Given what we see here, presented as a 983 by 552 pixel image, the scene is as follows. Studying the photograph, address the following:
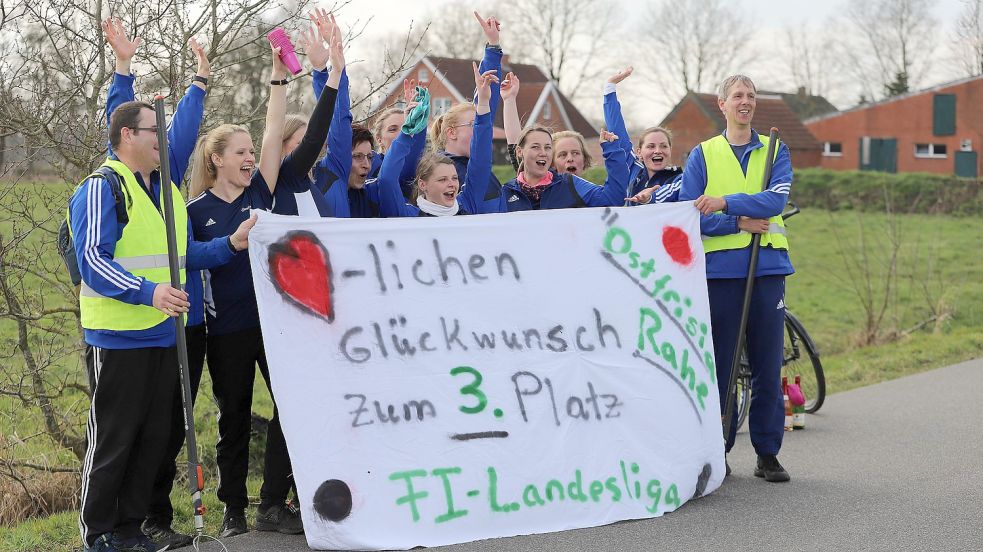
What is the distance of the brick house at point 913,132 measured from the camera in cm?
5428

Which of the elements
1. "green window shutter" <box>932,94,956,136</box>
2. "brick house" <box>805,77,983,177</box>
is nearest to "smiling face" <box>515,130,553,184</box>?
"brick house" <box>805,77,983,177</box>

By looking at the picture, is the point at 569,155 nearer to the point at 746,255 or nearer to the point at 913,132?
the point at 746,255

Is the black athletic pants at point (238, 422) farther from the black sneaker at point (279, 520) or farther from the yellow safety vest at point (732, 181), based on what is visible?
the yellow safety vest at point (732, 181)

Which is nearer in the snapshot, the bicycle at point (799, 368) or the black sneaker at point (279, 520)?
the black sneaker at point (279, 520)

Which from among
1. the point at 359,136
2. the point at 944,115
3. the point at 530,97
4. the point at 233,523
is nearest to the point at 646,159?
the point at 359,136

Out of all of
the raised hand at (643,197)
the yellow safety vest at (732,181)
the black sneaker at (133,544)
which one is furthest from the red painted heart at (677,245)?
the black sneaker at (133,544)

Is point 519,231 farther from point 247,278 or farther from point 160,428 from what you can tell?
point 160,428

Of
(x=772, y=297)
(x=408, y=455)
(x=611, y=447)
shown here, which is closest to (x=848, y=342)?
(x=772, y=297)

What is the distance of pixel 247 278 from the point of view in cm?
531

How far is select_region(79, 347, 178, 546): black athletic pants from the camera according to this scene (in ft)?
15.7

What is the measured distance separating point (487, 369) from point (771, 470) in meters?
1.94

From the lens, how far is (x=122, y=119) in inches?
192

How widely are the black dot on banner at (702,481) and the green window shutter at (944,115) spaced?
5378cm

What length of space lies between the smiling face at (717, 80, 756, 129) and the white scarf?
5.34 feet
